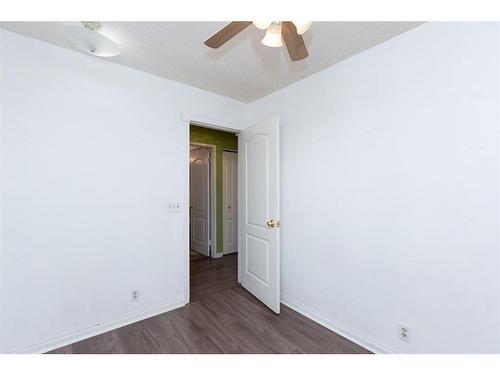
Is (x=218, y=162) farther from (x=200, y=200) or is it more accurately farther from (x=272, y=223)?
(x=272, y=223)

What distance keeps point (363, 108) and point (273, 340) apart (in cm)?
210

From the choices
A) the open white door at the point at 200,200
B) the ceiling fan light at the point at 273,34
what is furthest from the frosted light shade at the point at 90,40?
the open white door at the point at 200,200

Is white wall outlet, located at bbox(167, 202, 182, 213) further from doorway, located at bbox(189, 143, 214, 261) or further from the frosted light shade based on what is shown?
doorway, located at bbox(189, 143, 214, 261)

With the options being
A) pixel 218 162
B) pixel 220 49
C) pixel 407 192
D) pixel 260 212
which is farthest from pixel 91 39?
pixel 218 162

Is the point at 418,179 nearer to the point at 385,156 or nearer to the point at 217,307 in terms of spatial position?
the point at 385,156

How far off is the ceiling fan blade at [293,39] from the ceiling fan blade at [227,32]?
0.67ft

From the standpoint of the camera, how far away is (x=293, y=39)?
4.16ft

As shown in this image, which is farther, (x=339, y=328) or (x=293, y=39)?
(x=339, y=328)

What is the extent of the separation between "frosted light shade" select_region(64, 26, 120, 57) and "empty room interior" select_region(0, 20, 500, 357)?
1 cm

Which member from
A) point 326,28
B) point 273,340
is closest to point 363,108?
point 326,28

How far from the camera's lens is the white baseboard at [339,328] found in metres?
1.78

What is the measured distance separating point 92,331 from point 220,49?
105 inches

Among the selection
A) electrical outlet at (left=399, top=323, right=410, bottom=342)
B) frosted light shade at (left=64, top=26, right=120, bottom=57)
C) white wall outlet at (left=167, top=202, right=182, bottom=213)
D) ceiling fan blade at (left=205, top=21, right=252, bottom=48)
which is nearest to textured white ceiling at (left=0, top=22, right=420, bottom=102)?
frosted light shade at (left=64, top=26, right=120, bottom=57)

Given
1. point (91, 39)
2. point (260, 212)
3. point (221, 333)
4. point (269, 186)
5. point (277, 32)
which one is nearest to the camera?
point (277, 32)
